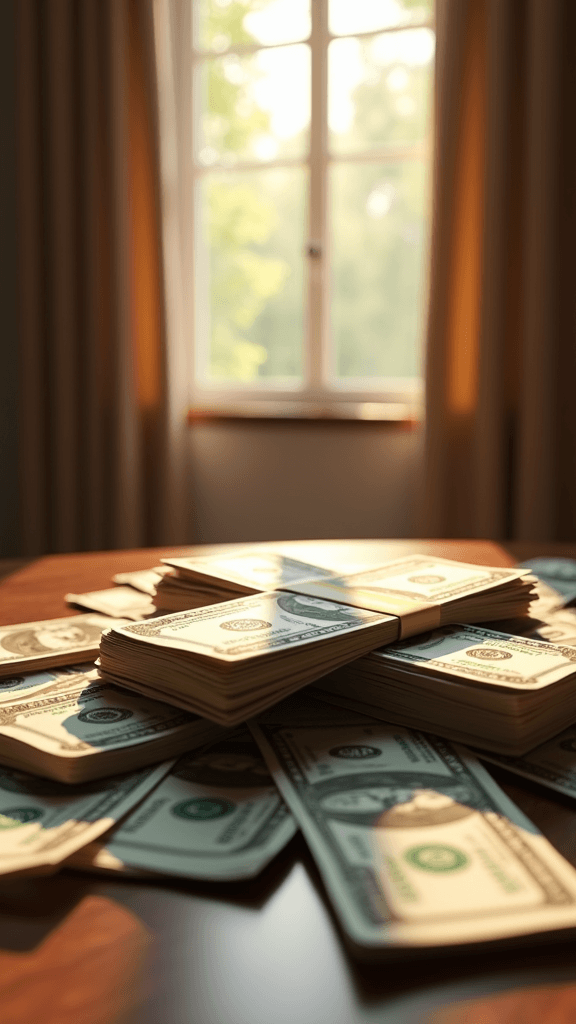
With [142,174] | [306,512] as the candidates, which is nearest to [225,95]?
[142,174]

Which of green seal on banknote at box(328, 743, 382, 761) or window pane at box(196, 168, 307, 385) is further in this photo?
window pane at box(196, 168, 307, 385)

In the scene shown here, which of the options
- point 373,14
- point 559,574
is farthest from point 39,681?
point 373,14

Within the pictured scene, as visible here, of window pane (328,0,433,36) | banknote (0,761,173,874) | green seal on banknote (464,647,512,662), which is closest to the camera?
banknote (0,761,173,874)

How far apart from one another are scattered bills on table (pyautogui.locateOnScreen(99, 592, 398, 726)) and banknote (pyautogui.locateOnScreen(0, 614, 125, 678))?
0.33 ft

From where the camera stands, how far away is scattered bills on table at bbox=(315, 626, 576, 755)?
608 millimetres

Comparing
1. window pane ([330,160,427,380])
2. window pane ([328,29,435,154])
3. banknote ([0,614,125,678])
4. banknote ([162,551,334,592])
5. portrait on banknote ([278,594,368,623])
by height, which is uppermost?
window pane ([328,29,435,154])

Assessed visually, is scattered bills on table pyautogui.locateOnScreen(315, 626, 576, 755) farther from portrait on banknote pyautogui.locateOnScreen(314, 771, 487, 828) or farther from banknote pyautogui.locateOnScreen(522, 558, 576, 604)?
banknote pyautogui.locateOnScreen(522, 558, 576, 604)

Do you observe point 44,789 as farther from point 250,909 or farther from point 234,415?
point 234,415

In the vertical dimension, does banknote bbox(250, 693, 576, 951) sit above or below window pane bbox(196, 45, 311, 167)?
below

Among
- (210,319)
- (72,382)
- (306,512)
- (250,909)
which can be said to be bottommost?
(306,512)

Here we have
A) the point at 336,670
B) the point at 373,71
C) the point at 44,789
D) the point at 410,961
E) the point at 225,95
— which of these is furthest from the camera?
the point at 225,95

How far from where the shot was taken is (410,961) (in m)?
0.40

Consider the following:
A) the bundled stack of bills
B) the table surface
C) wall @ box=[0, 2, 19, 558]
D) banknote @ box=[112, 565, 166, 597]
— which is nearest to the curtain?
wall @ box=[0, 2, 19, 558]

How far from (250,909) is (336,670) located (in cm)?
27
